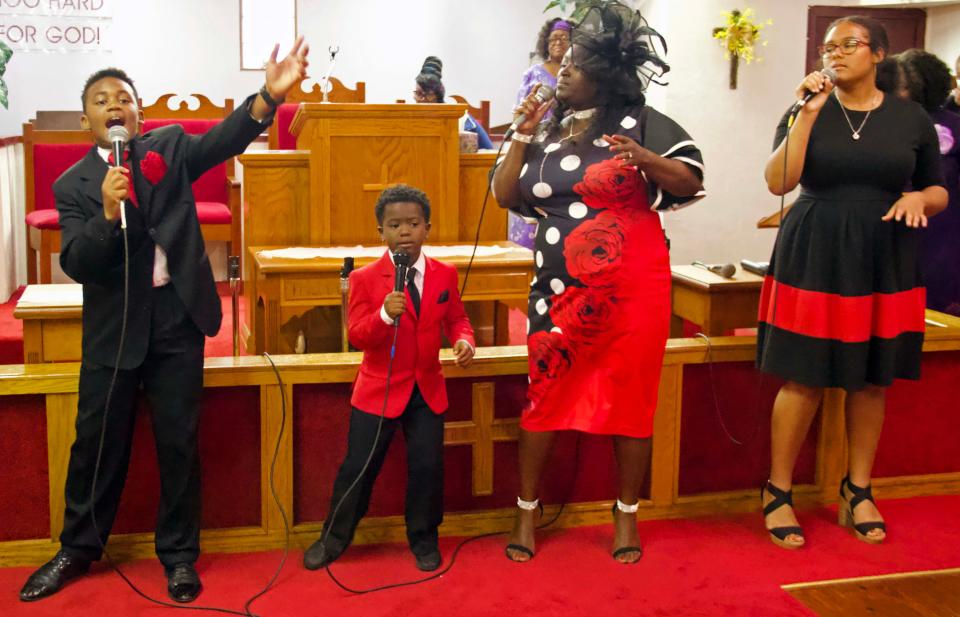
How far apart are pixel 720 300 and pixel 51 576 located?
2452 millimetres

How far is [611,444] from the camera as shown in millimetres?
3326

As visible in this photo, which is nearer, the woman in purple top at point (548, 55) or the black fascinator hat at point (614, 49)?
the black fascinator hat at point (614, 49)

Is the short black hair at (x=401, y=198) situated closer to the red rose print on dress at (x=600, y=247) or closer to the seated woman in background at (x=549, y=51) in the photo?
the red rose print on dress at (x=600, y=247)

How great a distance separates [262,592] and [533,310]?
1.05 m

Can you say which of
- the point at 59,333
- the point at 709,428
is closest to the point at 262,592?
the point at 59,333

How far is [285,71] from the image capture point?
2600 millimetres

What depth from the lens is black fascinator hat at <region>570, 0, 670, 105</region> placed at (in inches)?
108

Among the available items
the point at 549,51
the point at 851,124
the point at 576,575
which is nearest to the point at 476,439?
the point at 576,575

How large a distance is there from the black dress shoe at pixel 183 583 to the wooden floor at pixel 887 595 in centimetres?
157

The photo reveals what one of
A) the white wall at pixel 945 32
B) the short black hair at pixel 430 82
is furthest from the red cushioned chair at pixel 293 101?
the white wall at pixel 945 32

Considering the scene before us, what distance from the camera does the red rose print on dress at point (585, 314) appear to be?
284 cm

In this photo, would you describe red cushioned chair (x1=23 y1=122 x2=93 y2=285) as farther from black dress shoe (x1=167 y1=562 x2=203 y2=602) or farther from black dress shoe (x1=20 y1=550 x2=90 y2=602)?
black dress shoe (x1=167 y1=562 x2=203 y2=602)

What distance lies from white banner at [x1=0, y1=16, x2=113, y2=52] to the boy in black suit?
22.8 ft

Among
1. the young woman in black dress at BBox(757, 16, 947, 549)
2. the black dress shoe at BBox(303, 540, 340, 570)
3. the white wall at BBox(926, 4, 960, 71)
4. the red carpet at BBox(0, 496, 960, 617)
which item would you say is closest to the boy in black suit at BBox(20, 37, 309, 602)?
the red carpet at BBox(0, 496, 960, 617)
